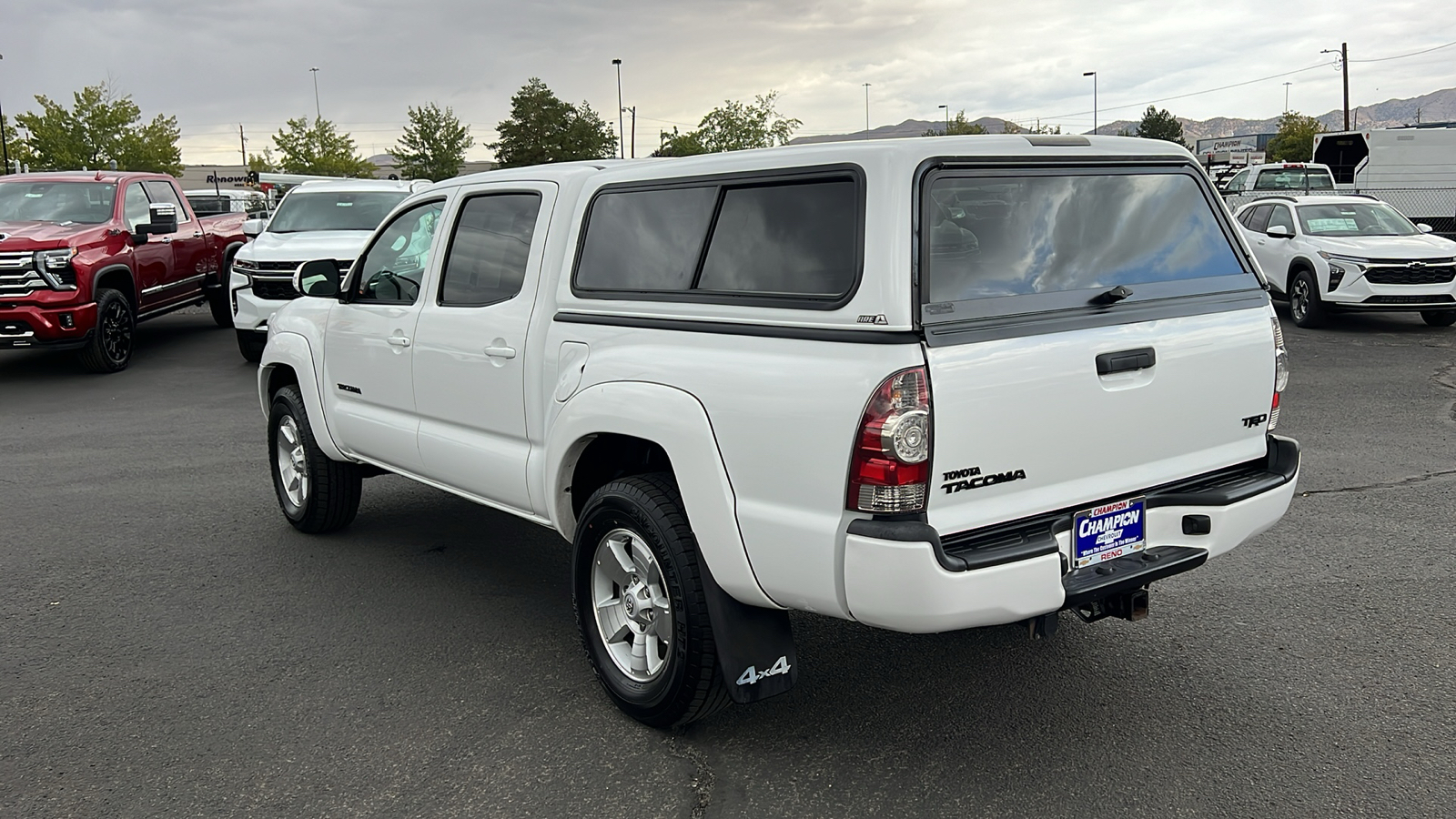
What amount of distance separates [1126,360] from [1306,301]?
13.1m

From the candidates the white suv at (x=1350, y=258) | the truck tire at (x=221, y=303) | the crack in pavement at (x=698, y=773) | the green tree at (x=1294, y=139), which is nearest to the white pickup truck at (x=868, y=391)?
the crack in pavement at (x=698, y=773)

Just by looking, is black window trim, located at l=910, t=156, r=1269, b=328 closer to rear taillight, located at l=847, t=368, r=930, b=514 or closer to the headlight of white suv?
rear taillight, located at l=847, t=368, r=930, b=514

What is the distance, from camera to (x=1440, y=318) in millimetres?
14773

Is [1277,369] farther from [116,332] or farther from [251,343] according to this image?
[116,332]

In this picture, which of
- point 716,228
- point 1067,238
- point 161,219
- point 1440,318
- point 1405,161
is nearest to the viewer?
point 1067,238

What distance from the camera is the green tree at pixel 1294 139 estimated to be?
69.2 m

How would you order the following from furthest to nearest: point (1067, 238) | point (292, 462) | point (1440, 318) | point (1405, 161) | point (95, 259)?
1. point (1405, 161)
2. point (1440, 318)
3. point (95, 259)
4. point (292, 462)
5. point (1067, 238)

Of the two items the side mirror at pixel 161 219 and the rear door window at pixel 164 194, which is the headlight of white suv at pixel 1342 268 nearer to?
the side mirror at pixel 161 219

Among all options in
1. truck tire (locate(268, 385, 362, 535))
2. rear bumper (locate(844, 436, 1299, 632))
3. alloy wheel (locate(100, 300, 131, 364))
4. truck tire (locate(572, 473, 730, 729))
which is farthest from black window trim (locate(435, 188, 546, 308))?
alloy wheel (locate(100, 300, 131, 364))

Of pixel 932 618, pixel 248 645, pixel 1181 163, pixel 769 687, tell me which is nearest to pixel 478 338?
pixel 248 645

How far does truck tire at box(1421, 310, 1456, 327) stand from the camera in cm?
1465

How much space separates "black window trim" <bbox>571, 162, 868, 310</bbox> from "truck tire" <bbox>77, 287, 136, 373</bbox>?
998 cm

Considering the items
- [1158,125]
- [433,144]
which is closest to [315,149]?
[433,144]

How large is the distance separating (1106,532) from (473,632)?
2.65 m
